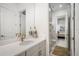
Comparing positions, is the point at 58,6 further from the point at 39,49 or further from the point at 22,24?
the point at 39,49

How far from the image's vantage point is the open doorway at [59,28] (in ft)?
5.03

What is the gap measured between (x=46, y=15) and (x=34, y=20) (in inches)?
9.1

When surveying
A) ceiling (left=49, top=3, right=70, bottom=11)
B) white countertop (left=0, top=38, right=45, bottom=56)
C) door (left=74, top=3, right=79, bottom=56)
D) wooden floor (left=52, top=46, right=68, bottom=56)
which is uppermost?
ceiling (left=49, top=3, right=70, bottom=11)

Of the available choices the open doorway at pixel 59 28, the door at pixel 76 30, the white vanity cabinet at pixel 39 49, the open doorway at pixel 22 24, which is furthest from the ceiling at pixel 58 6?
the white vanity cabinet at pixel 39 49

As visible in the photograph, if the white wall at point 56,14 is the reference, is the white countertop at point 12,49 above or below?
below

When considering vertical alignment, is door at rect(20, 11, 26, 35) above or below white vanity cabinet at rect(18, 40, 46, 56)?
above

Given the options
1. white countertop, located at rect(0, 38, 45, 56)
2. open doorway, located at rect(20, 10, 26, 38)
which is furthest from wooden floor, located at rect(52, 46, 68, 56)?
open doorway, located at rect(20, 10, 26, 38)

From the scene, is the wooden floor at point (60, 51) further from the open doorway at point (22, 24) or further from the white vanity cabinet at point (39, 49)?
the open doorway at point (22, 24)

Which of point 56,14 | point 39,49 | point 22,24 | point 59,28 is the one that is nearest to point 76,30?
point 59,28

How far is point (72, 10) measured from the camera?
1.52m

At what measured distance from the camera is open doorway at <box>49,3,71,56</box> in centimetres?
153

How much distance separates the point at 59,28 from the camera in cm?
156

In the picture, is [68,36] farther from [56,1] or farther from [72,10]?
[56,1]

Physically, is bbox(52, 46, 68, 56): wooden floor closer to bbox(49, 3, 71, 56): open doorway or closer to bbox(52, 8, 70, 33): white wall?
bbox(49, 3, 71, 56): open doorway
